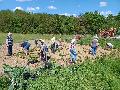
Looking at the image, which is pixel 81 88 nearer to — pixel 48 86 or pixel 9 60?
pixel 48 86

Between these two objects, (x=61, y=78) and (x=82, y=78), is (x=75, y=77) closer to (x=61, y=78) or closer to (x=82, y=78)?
(x=82, y=78)

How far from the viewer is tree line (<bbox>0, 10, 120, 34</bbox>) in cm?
4959

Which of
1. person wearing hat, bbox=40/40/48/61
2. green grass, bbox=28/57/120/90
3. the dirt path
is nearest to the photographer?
green grass, bbox=28/57/120/90

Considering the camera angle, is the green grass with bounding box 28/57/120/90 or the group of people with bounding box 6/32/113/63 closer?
the green grass with bounding box 28/57/120/90

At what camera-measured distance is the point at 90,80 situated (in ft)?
65.6

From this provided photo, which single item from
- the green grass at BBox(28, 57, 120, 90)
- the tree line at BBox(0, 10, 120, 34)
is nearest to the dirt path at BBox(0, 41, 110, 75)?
the green grass at BBox(28, 57, 120, 90)

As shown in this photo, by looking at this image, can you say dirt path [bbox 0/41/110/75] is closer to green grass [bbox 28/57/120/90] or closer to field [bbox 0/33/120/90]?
field [bbox 0/33/120/90]

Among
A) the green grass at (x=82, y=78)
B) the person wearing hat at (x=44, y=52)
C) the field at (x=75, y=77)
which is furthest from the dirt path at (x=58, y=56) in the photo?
the green grass at (x=82, y=78)

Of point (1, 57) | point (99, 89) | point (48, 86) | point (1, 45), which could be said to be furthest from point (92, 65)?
point (1, 45)

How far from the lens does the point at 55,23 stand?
51.0 m

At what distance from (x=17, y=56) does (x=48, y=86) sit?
33.9ft

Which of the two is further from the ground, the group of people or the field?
the group of people

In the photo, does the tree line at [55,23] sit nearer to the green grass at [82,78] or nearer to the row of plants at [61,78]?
the green grass at [82,78]

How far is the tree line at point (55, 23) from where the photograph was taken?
4959 cm
